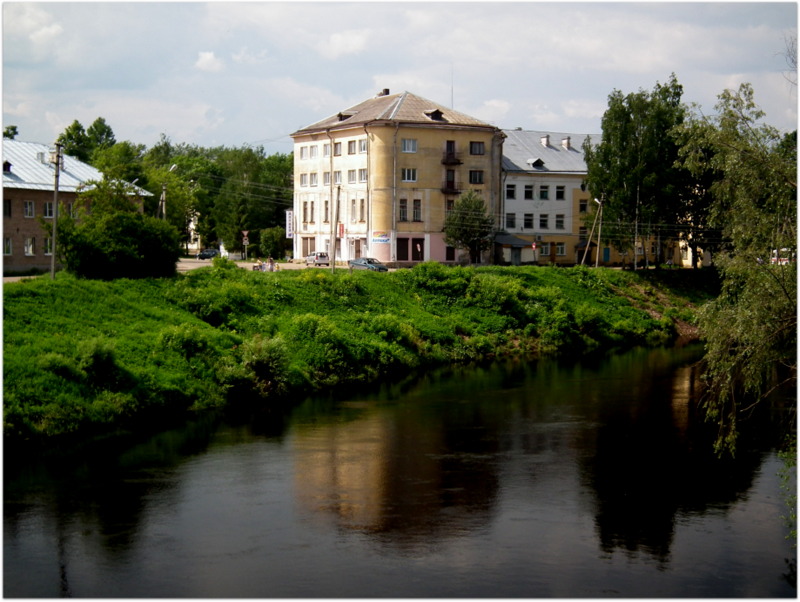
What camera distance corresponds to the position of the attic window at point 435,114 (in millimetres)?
71606

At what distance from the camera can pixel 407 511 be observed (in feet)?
68.5

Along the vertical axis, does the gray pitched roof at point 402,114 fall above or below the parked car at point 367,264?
above

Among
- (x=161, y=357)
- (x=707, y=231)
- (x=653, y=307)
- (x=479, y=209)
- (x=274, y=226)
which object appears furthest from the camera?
(x=274, y=226)

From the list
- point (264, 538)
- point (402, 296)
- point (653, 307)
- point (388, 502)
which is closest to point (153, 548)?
point (264, 538)

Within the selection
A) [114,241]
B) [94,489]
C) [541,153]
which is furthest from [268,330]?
[541,153]

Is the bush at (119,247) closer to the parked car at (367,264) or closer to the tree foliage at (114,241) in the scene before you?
the tree foliage at (114,241)

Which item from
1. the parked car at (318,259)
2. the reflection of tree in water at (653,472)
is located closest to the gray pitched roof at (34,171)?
the parked car at (318,259)

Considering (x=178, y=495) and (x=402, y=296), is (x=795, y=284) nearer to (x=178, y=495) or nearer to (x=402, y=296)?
(x=178, y=495)

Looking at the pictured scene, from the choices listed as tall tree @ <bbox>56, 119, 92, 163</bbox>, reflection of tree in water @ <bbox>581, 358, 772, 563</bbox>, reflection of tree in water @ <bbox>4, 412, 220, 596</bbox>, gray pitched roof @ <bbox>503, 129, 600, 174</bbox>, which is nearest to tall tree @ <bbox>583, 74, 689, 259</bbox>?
gray pitched roof @ <bbox>503, 129, 600, 174</bbox>

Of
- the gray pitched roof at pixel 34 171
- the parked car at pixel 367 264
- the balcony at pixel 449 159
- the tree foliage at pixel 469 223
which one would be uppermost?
the balcony at pixel 449 159

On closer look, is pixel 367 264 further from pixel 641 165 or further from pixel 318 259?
pixel 641 165

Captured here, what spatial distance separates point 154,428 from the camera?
2861cm

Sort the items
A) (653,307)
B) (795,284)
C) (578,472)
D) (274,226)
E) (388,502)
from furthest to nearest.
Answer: (274,226) → (653,307) → (578,472) → (388,502) → (795,284)

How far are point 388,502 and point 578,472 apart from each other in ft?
18.5
